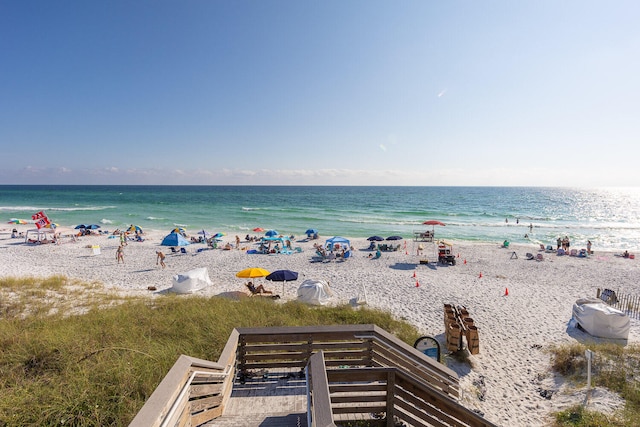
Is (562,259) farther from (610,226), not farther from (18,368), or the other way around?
(610,226)

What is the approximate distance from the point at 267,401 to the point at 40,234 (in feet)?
123

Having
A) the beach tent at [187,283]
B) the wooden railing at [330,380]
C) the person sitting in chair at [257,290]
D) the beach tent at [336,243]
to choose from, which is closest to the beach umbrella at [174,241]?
the beach tent at [187,283]

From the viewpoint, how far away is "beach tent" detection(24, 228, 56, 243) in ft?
96.6

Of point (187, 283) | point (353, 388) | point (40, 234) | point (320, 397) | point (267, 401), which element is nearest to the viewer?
point (320, 397)

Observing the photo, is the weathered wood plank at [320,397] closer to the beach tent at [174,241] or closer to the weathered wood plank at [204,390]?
the weathered wood plank at [204,390]

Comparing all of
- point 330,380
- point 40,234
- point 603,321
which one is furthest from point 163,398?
point 40,234

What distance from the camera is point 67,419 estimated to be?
132 inches

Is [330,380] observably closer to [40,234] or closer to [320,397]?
[320,397]

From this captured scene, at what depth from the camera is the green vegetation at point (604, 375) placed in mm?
5949

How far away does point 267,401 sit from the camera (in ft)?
16.3

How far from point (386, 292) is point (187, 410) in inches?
528

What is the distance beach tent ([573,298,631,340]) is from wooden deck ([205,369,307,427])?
11.5m

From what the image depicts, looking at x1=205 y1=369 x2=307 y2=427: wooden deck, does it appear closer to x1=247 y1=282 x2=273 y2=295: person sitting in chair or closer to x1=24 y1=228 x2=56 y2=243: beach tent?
x1=247 y1=282 x2=273 y2=295: person sitting in chair

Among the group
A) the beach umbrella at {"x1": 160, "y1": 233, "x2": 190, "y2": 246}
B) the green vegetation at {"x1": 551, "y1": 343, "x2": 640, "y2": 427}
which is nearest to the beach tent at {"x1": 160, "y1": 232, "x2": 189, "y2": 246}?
the beach umbrella at {"x1": 160, "y1": 233, "x2": 190, "y2": 246}
